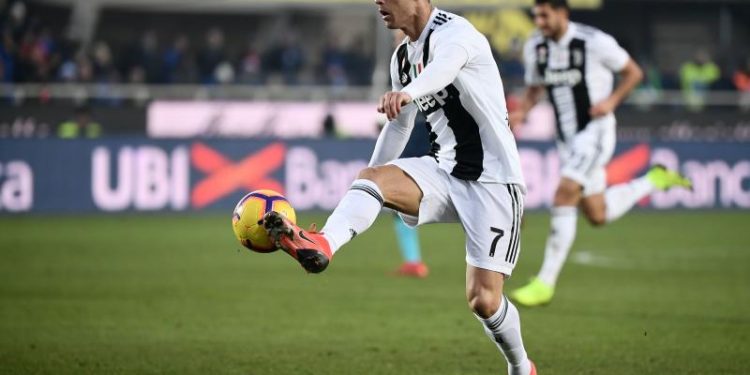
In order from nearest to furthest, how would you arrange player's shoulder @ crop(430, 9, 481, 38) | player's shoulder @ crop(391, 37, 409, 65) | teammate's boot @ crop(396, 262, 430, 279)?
player's shoulder @ crop(430, 9, 481, 38) → player's shoulder @ crop(391, 37, 409, 65) → teammate's boot @ crop(396, 262, 430, 279)

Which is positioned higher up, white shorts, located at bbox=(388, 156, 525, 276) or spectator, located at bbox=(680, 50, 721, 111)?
white shorts, located at bbox=(388, 156, 525, 276)

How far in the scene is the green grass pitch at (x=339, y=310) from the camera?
27.2 feet

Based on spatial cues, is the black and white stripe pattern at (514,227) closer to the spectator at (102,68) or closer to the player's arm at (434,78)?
the player's arm at (434,78)

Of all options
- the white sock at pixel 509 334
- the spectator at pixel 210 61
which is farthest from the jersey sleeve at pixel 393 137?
the spectator at pixel 210 61

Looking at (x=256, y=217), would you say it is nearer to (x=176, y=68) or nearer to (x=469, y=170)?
(x=469, y=170)

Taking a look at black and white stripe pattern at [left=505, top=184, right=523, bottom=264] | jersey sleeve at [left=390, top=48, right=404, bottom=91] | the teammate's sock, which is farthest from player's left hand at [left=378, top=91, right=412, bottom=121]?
the teammate's sock

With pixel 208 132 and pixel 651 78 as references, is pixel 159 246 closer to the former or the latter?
pixel 208 132

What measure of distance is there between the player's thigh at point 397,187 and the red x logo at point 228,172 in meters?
15.6

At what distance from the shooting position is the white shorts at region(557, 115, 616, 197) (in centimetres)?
1162

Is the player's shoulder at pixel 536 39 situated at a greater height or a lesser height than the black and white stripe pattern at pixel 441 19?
lesser

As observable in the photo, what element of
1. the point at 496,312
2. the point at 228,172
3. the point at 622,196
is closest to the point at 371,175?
the point at 496,312

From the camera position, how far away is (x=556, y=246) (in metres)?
11.3

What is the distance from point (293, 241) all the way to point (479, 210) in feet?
4.29

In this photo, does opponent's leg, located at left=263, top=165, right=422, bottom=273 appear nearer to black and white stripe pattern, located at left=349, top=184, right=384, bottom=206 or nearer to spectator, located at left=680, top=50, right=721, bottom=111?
black and white stripe pattern, located at left=349, top=184, right=384, bottom=206
